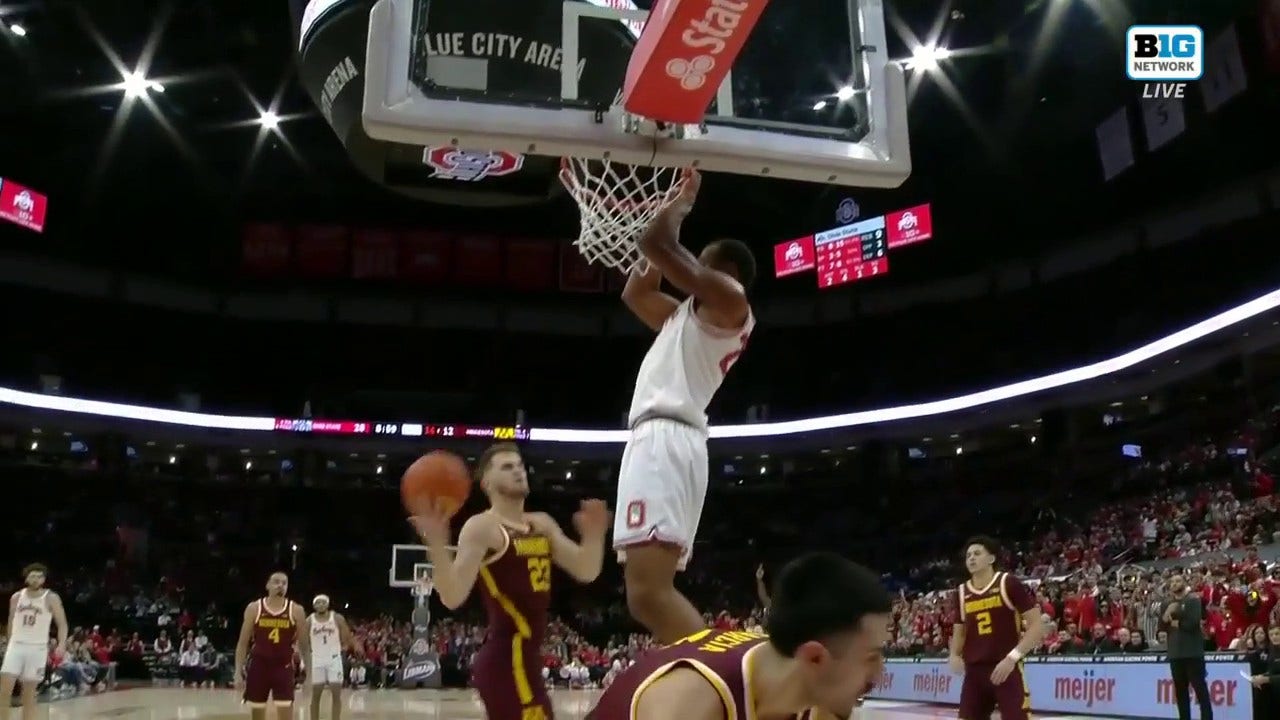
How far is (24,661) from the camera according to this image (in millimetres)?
11445

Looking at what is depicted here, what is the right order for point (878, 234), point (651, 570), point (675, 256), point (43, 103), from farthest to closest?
point (878, 234) < point (43, 103) < point (675, 256) < point (651, 570)

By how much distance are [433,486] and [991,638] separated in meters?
5.03

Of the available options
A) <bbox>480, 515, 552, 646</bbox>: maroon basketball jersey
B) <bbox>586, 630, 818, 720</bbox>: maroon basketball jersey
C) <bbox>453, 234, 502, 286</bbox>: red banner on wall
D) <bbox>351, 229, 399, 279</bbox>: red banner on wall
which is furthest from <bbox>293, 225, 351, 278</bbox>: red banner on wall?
<bbox>586, 630, 818, 720</bbox>: maroon basketball jersey

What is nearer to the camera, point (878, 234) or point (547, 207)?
point (878, 234)

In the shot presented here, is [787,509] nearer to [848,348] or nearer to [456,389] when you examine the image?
[848,348]

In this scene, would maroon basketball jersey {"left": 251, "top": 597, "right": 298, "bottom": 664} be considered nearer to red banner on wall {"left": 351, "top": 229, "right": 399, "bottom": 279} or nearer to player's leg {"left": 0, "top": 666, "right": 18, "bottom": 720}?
player's leg {"left": 0, "top": 666, "right": 18, "bottom": 720}

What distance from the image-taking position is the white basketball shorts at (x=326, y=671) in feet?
39.8

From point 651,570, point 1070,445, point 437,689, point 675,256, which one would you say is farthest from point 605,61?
point 1070,445

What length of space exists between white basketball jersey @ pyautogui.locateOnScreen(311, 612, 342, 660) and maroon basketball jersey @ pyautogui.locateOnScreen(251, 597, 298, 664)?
183cm

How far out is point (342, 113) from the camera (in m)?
7.01

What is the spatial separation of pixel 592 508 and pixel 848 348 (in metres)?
30.1

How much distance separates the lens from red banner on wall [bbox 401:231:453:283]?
107 ft

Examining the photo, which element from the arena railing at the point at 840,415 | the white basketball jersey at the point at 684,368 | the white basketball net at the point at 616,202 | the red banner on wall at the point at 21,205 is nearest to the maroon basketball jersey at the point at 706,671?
the white basketball jersey at the point at 684,368

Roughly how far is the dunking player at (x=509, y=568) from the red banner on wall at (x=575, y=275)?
27381 millimetres
